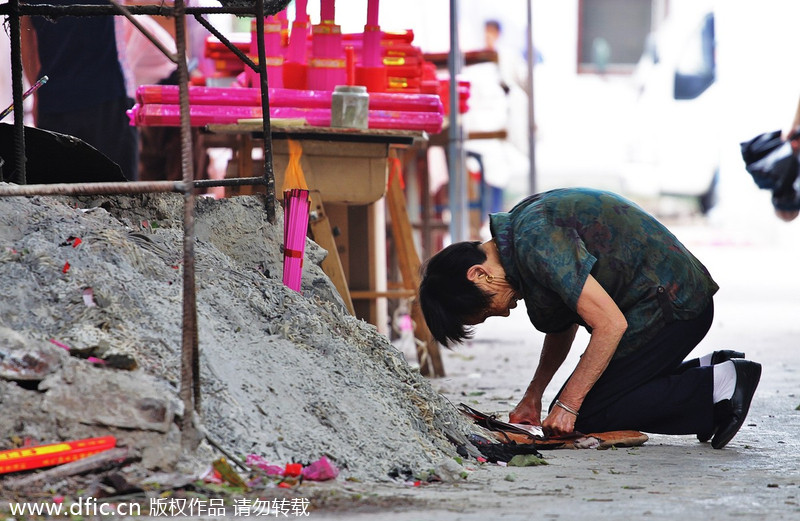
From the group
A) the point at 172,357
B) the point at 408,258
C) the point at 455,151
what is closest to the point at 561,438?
the point at 172,357

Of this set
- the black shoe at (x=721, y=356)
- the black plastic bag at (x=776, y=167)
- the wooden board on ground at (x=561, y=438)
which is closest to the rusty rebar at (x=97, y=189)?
the wooden board on ground at (x=561, y=438)

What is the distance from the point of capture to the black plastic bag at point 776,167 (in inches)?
249

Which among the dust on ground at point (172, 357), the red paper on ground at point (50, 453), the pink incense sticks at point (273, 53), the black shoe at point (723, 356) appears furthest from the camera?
the pink incense sticks at point (273, 53)

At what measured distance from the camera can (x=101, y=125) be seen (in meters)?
5.64

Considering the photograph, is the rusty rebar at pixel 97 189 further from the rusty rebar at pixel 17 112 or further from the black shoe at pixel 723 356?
the black shoe at pixel 723 356

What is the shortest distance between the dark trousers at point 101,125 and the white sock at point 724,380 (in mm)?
3420

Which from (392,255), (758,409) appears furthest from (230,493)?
(392,255)

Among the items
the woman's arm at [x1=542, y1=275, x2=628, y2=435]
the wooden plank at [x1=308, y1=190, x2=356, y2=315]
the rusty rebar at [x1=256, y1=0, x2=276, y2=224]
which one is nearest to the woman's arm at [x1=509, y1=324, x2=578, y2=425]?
the woman's arm at [x1=542, y1=275, x2=628, y2=435]

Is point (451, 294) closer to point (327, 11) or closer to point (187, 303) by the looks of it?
point (187, 303)

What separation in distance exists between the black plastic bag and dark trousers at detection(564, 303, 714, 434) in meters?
3.28

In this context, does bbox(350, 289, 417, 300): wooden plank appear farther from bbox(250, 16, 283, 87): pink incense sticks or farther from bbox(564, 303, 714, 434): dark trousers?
bbox(564, 303, 714, 434): dark trousers

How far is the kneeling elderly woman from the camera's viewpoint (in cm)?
314

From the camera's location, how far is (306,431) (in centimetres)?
265

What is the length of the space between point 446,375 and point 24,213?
8.54 feet
